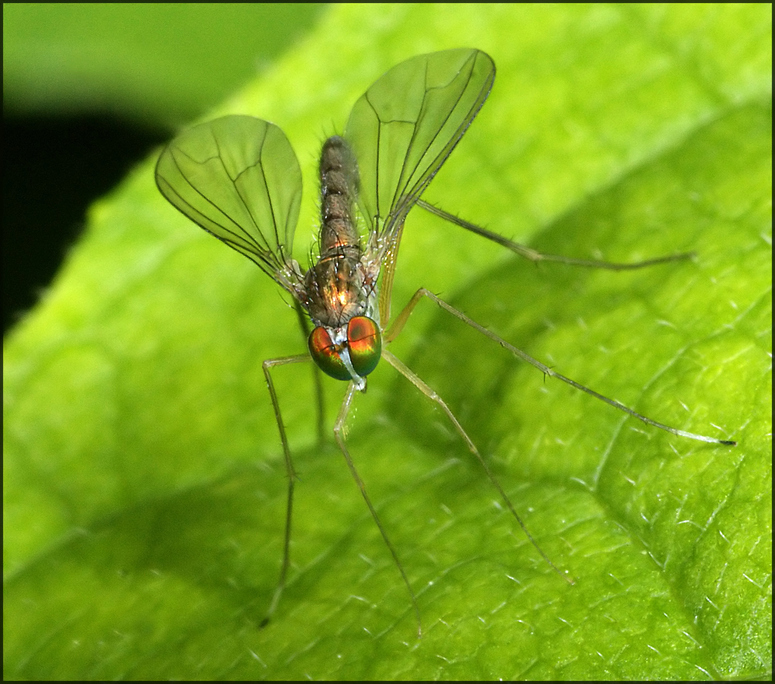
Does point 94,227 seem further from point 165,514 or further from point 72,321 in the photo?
point 165,514

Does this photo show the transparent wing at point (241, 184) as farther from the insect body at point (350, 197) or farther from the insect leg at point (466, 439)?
the insect leg at point (466, 439)

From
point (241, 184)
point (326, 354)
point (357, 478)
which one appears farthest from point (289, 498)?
point (241, 184)

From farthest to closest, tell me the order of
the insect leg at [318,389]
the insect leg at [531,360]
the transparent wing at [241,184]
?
1. the insect leg at [318,389]
2. the transparent wing at [241,184]
3. the insect leg at [531,360]

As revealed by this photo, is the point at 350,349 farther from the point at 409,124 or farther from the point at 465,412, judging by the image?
the point at 409,124

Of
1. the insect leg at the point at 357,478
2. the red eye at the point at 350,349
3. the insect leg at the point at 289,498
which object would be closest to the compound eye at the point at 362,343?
the red eye at the point at 350,349

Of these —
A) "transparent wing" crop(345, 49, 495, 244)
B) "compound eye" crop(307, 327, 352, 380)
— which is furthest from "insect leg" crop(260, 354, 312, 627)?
"transparent wing" crop(345, 49, 495, 244)
